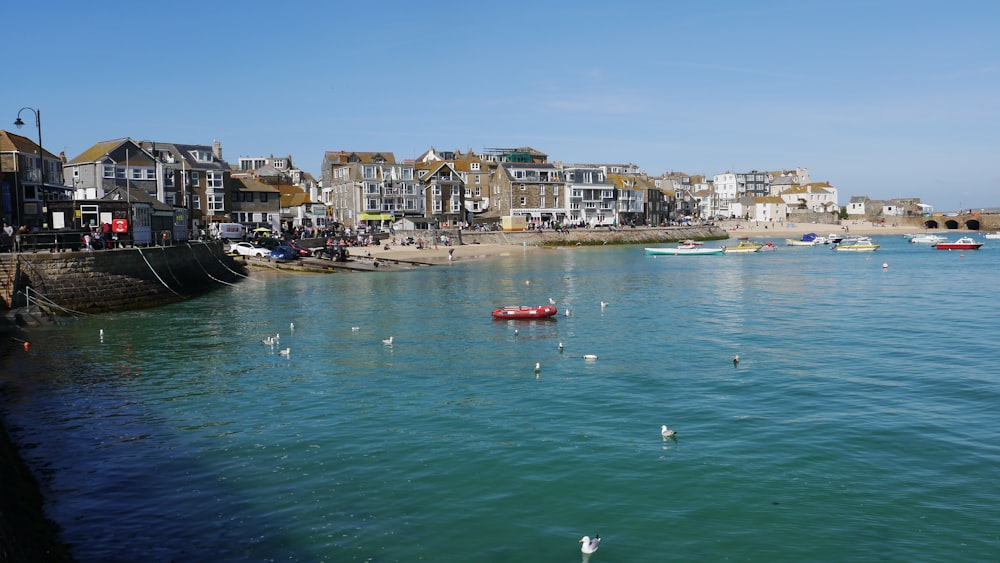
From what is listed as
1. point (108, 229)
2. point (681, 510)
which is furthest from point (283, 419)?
point (108, 229)

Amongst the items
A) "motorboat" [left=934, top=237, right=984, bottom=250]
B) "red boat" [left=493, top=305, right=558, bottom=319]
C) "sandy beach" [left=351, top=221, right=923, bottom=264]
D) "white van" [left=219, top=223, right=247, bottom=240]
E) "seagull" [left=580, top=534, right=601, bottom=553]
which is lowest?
"seagull" [left=580, top=534, right=601, bottom=553]

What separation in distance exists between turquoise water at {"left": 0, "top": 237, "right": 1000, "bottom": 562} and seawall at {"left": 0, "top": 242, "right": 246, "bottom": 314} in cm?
276

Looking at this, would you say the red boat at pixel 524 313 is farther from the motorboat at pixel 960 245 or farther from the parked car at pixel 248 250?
the motorboat at pixel 960 245

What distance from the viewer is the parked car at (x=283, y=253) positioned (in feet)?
239

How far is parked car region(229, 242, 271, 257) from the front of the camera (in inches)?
2913

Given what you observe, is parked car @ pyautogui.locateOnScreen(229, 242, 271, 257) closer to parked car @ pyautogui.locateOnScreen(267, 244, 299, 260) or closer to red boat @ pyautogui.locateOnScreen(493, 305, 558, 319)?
parked car @ pyautogui.locateOnScreen(267, 244, 299, 260)

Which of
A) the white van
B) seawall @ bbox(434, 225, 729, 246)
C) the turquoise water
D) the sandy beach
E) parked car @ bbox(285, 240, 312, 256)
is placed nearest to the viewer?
the turquoise water

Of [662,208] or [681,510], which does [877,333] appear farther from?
[662,208]

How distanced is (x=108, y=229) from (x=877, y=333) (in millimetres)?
47082

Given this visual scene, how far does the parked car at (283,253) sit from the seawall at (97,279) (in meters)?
18.0

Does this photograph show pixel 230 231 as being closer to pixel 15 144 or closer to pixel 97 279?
pixel 15 144

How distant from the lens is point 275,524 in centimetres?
1440

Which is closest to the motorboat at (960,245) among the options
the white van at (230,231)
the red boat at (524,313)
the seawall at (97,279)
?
the red boat at (524,313)

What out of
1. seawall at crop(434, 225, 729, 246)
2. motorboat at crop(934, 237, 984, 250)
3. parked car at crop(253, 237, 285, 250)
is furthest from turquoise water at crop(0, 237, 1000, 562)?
motorboat at crop(934, 237, 984, 250)
